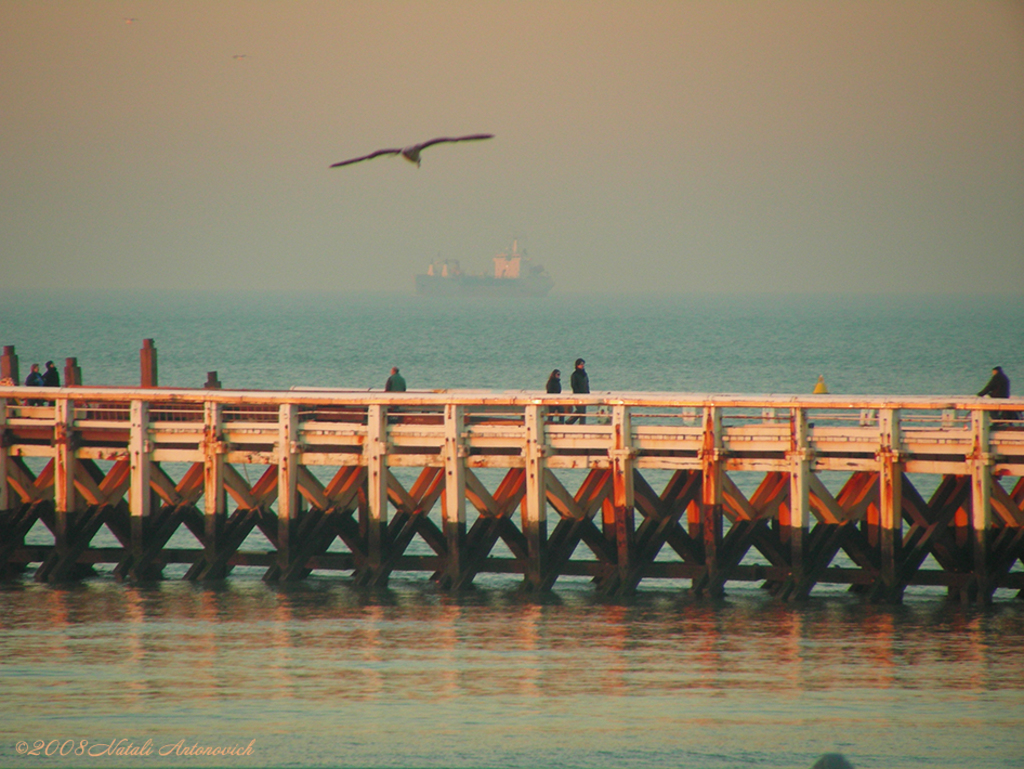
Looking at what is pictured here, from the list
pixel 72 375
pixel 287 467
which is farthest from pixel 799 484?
pixel 72 375

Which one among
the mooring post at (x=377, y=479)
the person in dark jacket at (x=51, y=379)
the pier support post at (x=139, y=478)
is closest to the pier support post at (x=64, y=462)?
the pier support post at (x=139, y=478)

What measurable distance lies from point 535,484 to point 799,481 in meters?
4.11

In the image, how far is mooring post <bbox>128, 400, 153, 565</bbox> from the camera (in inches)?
903

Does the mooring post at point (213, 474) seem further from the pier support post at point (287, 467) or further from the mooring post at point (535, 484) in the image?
the mooring post at point (535, 484)

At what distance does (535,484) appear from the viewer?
21516 mm

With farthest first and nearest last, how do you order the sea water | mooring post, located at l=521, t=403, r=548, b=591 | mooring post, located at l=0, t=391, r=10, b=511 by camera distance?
mooring post, located at l=0, t=391, r=10, b=511 → mooring post, located at l=521, t=403, r=548, b=591 → the sea water

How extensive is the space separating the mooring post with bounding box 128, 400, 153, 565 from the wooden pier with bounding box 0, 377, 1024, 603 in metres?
0.03

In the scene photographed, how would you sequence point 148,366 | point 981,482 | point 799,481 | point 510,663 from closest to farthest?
point 510,663 → point 981,482 → point 799,481 → point 148,366

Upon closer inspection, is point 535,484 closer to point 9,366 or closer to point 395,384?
point 395,384

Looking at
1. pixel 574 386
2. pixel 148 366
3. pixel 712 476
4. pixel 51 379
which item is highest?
pixel 148 366

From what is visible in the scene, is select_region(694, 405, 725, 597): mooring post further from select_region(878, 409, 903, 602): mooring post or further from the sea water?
select_region(878, 409, 903, 602): mooring post

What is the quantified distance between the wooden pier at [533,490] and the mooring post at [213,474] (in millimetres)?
26

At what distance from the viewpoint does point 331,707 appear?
17406 millimetres

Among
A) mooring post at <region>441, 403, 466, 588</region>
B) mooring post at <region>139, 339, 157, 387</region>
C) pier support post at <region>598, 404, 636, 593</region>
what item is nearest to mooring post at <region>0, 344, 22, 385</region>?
mooring post at <region>139, 339, 157, 387</region>
